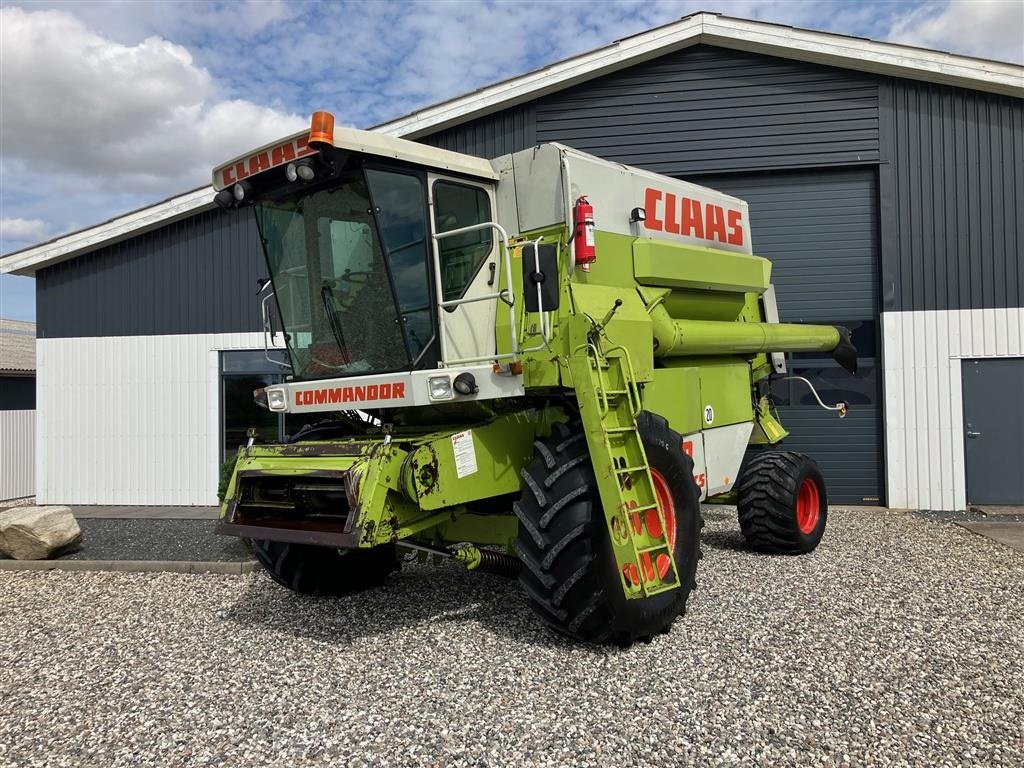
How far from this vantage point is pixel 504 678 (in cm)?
438

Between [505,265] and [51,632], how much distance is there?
14.7 feet

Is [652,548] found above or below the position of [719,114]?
below

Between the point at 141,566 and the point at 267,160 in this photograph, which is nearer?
the point at 267,160

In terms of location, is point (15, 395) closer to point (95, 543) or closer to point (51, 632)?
point (95, 543)

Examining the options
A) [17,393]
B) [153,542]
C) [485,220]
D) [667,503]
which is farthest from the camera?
[17,393]

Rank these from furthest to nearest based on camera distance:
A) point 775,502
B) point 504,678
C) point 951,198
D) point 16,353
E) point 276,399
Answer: point 16,353 < point 951,198 < point 775,502 < point 276,399 < point 504,678

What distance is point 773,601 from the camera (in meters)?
5.92

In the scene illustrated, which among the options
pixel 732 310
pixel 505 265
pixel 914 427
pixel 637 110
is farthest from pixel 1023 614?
pixel 637 110

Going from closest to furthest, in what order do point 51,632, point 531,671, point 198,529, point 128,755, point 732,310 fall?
point 128,755 → point 531,671 → point 51,632 → point 732,310 → point 198,529

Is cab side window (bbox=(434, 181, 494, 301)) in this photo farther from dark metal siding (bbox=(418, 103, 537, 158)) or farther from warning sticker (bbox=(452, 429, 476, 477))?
dark metal siding (bbox=(418, 103, 537, 158))

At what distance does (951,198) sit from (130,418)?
1346 centimetres

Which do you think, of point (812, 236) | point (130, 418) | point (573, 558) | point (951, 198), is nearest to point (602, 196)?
point (573, 558)

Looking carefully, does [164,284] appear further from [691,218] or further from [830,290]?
[830,290]

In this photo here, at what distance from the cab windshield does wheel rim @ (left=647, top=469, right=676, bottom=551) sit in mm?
1914
